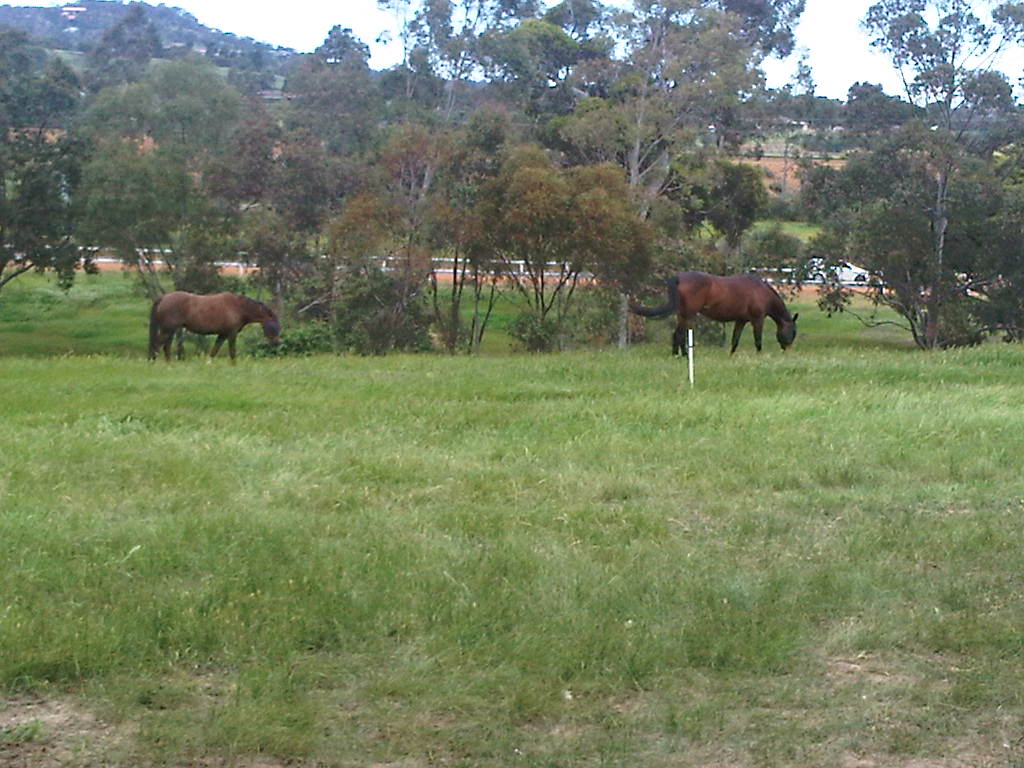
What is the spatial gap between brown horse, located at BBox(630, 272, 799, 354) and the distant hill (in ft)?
274

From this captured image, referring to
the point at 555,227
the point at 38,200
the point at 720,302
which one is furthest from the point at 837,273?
the point at 38,200

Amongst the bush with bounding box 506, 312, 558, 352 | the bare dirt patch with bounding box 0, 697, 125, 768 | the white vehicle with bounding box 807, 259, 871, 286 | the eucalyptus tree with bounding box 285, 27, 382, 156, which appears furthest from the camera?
the eucalyptus tree with bounding box 285, 27, 382, 156

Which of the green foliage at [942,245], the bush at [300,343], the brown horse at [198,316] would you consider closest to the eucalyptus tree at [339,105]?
the bush at [300,343]

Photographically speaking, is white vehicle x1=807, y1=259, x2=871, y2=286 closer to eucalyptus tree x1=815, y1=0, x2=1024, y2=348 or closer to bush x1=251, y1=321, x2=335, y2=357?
eucalyptus tree x1=815, y1=0, x2=1024, y2=348

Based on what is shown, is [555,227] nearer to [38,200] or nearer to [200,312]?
[200,312]

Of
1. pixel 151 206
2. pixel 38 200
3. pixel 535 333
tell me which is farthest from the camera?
pixel 38 200

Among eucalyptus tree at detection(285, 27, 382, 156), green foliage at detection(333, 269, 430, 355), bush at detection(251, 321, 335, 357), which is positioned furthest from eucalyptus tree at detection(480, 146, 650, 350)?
eucalyptus tree at detection(285, 27, 382, 156)

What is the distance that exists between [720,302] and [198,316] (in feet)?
31.0

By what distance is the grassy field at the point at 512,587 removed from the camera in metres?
5.95

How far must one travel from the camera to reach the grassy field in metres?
5.95

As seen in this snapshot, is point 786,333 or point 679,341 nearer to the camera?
point 679,341

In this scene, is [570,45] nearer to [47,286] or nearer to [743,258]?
[743,258]

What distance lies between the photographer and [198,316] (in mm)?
24578

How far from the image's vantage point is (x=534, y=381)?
18781mm
